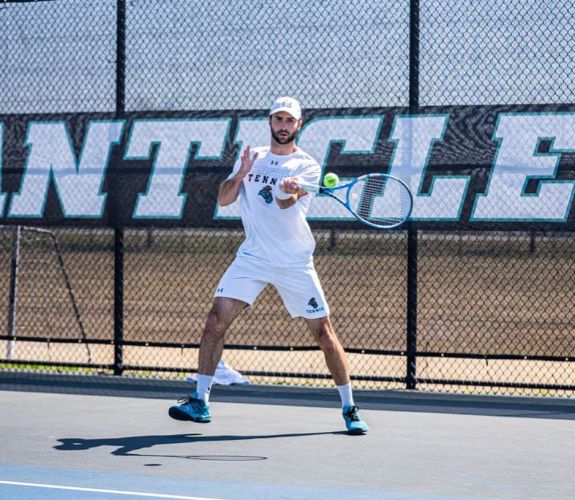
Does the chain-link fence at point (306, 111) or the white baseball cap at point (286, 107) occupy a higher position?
the chain-link fence at point (306, 111)

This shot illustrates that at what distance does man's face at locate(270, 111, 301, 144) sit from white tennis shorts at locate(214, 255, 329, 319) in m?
0.72

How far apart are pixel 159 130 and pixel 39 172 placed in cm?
111

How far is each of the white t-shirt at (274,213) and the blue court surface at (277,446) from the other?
103cm

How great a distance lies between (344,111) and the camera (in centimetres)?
940

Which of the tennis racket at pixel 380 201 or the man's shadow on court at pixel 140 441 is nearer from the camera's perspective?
the man's shadow on court at pixel 140 441

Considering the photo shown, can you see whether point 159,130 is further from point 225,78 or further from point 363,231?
point 363,231

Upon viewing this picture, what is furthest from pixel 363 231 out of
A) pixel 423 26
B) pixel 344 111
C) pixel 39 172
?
pixel 39 172

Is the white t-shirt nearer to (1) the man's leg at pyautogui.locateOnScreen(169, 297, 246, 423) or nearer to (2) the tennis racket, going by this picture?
(1) the man's leg at pyautogui.locateOnScreen(169, 297, 246, 423)

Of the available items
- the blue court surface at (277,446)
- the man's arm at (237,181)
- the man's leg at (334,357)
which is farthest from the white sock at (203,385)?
the man's arm at (237,181)

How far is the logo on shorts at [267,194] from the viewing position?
731 centimetres

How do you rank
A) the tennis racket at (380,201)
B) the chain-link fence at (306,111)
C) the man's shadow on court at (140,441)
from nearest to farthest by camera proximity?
1. the man's shadow on court at (140,441)
2. the tennis racket at (380,201)
3. the chain-link fence at (306,111)

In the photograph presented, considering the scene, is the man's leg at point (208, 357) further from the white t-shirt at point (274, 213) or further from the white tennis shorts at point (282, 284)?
the white t-shirt at point (274, 213)

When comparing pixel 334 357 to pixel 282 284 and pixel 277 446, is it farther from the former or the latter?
pixel 277 446

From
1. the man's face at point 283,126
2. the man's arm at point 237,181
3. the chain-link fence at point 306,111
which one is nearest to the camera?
the man's arm at point 237,181
